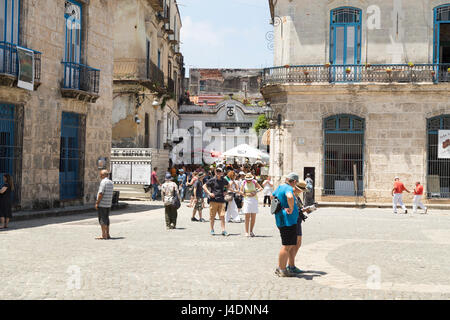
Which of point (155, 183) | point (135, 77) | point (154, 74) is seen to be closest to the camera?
point (155, 183)

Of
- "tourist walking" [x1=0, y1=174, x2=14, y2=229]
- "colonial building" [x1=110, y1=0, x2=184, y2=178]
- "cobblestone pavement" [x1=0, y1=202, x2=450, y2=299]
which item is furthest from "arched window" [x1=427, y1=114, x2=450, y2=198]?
"tourist walking" [x1=0, y1=174, x2=14, y2=229]

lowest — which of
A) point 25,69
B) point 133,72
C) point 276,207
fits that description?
point 276,207

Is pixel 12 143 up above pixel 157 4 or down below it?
below

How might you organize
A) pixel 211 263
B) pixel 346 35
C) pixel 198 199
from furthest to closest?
1. pixel 346 35
2. pixel 198 199
3. pixel 211 263

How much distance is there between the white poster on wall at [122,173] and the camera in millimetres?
26922

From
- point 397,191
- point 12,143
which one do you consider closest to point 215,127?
point 397,191

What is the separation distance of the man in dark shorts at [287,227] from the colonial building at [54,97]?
1058 cm

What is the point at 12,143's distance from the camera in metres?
17.0

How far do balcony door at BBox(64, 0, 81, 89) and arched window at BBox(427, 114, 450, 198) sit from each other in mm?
14948

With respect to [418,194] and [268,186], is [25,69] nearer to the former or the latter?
[268,186]

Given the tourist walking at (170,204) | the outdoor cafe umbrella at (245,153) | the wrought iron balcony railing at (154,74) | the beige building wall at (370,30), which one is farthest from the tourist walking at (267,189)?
the wrought iron balcony railing at (154,74)

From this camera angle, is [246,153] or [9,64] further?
[246,153]

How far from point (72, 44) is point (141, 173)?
8.34 meters
